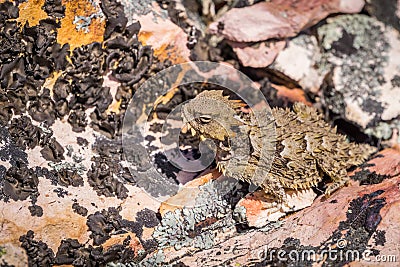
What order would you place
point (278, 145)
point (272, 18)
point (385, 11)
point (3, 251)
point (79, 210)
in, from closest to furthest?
1. point (3, 251)
2. point (278, 145)
3. point (79, 210)
4. point (272, 18)
5. point (385, 11)

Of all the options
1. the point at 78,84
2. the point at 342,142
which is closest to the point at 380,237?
the point at 342,142

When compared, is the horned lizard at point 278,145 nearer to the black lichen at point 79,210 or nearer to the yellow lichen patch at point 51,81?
the black lichen at point 79,210

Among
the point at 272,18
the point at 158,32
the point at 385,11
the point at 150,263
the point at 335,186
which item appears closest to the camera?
the point at 150,263

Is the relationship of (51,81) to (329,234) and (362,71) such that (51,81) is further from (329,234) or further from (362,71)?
(362,71)

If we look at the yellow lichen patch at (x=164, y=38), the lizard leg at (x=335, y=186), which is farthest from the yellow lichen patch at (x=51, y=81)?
the lizard leg at (x=335, y=186)

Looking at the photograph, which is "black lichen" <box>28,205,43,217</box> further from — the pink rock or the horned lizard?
the pink rock

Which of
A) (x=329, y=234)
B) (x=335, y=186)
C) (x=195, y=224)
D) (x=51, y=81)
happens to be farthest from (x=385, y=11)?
(x=51, y=81)

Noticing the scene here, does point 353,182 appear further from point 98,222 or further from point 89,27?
point 89,27

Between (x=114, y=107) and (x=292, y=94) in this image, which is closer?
(x=114, y=107)
